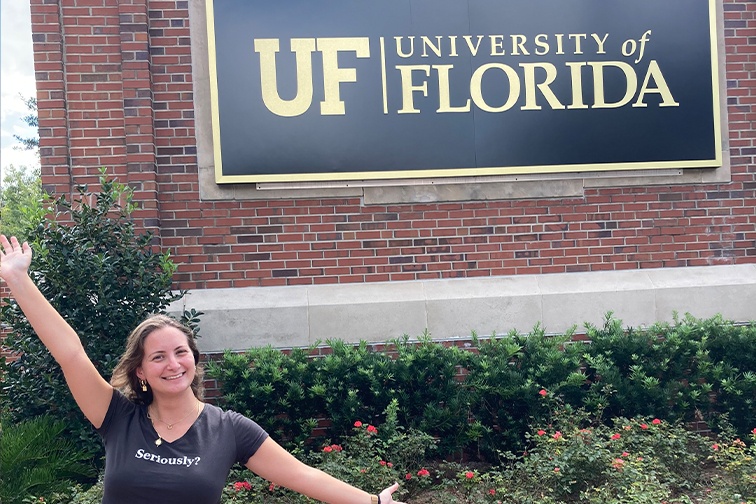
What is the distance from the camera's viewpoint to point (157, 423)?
8.02 feet

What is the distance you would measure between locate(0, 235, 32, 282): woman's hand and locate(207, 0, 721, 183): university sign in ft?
11.4

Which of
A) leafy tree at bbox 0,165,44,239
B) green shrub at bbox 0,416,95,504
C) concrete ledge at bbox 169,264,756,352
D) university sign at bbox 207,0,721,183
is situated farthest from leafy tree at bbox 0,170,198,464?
leafy tree at bbox 0,165,44,239

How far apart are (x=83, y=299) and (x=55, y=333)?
110 inches

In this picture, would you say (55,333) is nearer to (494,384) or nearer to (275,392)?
(275,392)

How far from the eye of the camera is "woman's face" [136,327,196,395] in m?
2.43

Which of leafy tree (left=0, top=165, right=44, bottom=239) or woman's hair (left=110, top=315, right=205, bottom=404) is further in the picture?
leafy tree (left=0, top=165, right=44, bottom=239)

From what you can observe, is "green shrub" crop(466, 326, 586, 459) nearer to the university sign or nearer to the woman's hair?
the university sign

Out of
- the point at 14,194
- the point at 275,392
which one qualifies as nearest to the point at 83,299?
the point at 275,392

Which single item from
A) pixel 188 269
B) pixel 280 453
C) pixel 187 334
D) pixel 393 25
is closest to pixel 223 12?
pixel 393 25

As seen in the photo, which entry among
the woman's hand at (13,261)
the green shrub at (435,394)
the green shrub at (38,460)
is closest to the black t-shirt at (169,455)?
the woman's hand at (13,261)

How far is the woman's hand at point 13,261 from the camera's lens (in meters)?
2.27

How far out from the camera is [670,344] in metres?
5.45

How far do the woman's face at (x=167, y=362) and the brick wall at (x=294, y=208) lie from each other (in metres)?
3.44

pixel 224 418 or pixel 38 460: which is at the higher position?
pixel 224 418
